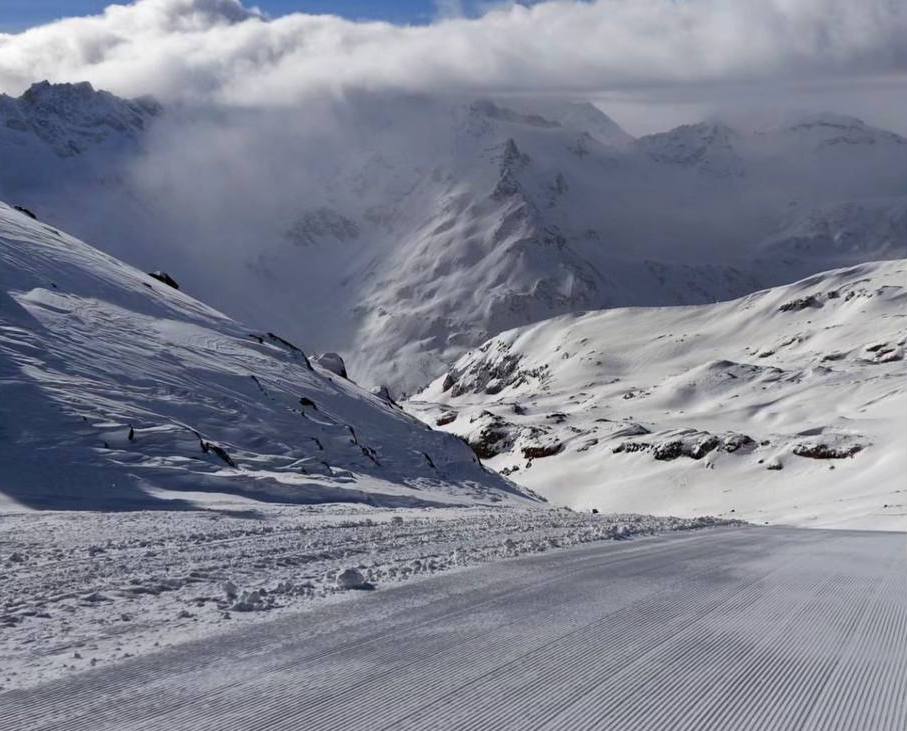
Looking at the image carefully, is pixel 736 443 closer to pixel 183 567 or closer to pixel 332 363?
pixel 332 363

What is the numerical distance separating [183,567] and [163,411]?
25229 mm

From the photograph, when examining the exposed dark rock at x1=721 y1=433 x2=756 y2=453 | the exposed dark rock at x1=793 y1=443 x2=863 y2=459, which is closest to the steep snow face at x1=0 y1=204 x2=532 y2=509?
the exposed dark rock at x1=793 y1=443 x2=863 y2=459

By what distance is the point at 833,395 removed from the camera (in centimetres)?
10581

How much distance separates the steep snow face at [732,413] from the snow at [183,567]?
2711 cm

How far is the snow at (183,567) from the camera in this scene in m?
8.48

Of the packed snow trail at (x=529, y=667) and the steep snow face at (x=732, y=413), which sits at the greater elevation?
the steep snow face at (x=732, y=413)

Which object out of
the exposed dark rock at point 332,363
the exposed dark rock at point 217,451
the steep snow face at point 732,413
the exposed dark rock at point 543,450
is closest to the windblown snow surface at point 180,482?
the exposed dark rock at point 217,451

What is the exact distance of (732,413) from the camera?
109 meters

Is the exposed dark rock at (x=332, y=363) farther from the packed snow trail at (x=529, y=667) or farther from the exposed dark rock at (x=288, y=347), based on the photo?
the packed snow trail at (x=529, y=667)

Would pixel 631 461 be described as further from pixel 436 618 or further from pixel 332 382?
pixel 436 618

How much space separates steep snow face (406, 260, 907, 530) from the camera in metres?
72.4

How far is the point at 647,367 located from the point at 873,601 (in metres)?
161

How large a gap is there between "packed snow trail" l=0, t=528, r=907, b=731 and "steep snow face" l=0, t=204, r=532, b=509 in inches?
696

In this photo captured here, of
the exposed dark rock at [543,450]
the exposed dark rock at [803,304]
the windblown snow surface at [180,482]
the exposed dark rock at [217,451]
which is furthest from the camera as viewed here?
the exposed dark rock at [803,304]
